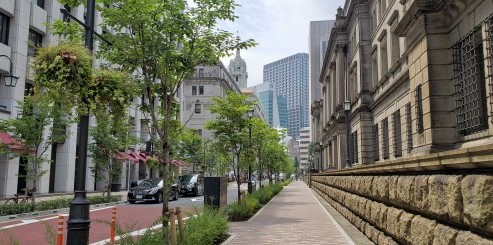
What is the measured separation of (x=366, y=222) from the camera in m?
11.3

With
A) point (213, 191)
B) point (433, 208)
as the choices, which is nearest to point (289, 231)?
point (213, 191)

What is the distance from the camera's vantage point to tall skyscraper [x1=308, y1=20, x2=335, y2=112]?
127 m

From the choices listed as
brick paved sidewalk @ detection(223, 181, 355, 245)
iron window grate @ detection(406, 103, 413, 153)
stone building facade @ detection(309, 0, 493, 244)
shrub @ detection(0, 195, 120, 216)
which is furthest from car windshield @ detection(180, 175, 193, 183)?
brick paved sidewalk @ detection(223, 181, 355, 245)

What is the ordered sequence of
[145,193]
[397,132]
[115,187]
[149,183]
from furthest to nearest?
1. [115,187]
2. [149,183]
3. [145,193]
4. [397,132]

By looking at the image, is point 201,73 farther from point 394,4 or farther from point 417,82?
point 417,82

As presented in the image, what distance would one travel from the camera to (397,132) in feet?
89.2

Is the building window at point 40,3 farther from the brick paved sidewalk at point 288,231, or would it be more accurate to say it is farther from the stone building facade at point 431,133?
the stone building facade at point 431,133

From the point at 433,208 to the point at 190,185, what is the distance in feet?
107

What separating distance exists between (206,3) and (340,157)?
1543 inches

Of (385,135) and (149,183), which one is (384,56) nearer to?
(385,135)

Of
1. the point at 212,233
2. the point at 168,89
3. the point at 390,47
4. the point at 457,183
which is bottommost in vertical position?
the point at 212,233

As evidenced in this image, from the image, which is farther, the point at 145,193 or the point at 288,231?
the point at 145,193

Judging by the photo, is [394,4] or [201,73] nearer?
[394,4]

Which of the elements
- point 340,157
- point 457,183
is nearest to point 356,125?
point 340,157
